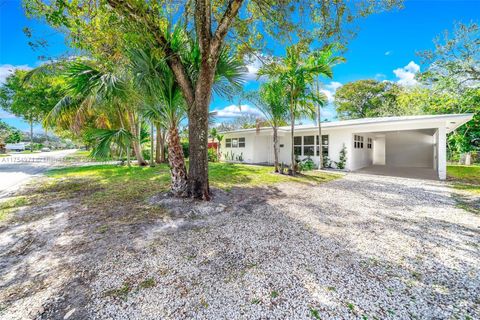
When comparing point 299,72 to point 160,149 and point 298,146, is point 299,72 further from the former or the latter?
point 160,149

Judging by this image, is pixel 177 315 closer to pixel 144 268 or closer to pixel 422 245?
pixel 144 268

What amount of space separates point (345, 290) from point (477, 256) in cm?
231

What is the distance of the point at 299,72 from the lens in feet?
28.4

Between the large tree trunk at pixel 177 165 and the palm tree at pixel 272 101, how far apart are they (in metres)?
5.68

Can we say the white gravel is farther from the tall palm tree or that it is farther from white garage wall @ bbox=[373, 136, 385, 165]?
white garage wall @ bbox=[373, 136, 385, 165]

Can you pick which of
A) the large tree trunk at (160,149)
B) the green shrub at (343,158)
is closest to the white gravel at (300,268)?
the green shrub at (343,158)

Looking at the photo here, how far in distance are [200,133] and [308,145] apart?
10.6 m

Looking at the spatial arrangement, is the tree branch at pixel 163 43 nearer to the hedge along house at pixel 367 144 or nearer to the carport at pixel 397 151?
the hedge along house at pixel 367 144

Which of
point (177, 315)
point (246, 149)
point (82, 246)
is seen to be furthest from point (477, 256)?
point (246, 149)

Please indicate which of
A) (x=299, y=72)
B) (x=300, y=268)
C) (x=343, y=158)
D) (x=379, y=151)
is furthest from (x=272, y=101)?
(x=379, y=151)

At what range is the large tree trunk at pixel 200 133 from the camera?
495 cm

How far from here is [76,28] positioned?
4449mm

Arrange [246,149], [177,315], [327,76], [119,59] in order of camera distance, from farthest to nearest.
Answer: [246,149], [327,76], [119,59], [177,315]

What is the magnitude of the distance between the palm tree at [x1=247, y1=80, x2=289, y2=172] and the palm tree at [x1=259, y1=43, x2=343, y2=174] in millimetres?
302
